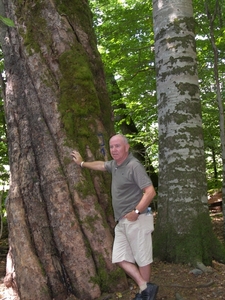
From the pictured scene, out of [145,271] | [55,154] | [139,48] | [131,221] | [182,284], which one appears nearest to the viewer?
[131,221]

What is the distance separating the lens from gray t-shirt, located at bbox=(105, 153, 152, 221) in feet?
12.6

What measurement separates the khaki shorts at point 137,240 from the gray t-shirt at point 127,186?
147 mm

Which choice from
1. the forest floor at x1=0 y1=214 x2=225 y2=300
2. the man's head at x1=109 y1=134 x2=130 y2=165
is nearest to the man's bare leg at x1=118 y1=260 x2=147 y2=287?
the forest floor at x1=0 y1=214 x2=225 y2=300

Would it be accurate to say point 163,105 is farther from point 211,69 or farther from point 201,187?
point 211,69

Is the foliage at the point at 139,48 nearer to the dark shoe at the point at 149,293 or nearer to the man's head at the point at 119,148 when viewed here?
the man's head at the point at 119,148

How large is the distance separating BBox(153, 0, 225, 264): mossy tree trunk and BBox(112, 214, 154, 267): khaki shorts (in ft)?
4.15

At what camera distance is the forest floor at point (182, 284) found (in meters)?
4.20

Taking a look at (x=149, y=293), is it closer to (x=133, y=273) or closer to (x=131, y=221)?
(x=133, y=273)

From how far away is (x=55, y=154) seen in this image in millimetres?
4664

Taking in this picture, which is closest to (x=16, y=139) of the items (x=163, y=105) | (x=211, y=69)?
(x=163, y=105)

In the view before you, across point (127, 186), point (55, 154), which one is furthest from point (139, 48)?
point (127, 186)

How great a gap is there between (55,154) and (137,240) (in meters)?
1.57

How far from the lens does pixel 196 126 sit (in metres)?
5.41

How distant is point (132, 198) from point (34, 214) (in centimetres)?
142
